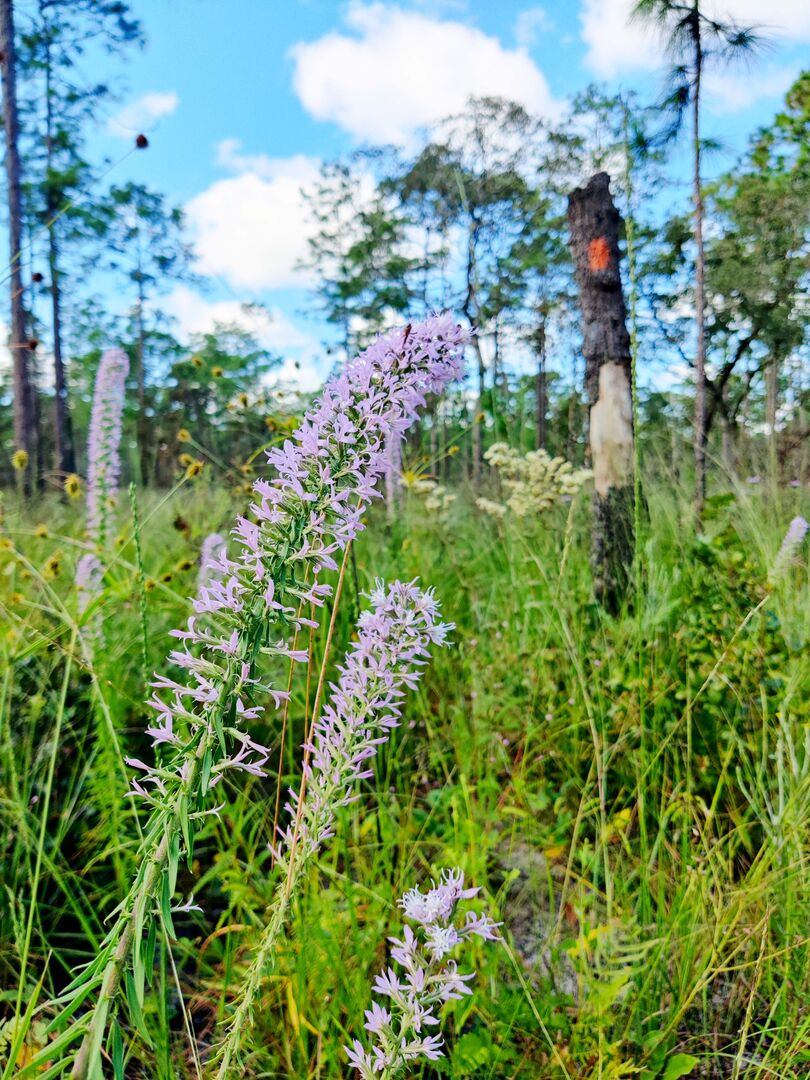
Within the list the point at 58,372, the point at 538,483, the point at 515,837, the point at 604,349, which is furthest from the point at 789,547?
the point at 58,372

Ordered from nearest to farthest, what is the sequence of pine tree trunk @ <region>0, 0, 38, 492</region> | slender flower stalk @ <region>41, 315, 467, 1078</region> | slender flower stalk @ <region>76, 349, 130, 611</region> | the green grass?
slender flower stalk @ <region>41, 315, 467, 1078</region> < the green grass < slender flower stalk @ <region>76, 349, 130, 611</region> < pine tree trunk @ <region>0, 0, 38, 492</region>

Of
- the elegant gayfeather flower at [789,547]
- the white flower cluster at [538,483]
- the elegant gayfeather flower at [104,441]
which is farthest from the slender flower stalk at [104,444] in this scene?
the elegant gayfeather flower at [789,547]

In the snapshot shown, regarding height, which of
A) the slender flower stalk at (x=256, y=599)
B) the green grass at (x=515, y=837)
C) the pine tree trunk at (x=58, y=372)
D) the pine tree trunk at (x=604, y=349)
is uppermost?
the pine tree trunk at (x=58, y=372)

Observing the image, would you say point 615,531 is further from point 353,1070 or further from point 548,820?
point 353,1070

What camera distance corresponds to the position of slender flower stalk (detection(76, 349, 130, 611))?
9.82 feet

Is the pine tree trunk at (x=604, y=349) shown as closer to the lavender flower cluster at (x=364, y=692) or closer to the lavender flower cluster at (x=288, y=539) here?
the lavender flower cluster at (x=364, y=692)

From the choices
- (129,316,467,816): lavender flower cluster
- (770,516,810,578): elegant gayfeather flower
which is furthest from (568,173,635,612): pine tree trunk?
(129,316,467,816): lavender flower cluster

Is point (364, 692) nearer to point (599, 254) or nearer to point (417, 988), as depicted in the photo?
point (417, 988)

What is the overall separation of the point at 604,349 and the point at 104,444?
2.71 m

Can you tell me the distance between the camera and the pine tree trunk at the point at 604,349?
379 centimetres

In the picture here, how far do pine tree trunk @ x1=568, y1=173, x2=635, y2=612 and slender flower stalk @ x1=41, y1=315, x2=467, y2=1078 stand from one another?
3.04 meters

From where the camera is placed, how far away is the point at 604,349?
3.92m

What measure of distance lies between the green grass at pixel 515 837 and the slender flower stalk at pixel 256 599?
0.47m

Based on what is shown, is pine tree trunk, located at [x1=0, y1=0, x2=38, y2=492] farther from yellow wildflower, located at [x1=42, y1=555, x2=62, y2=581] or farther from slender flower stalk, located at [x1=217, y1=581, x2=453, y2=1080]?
slender flower stalk, located at [x1=217, y1=581, x2=453, y2=1080]
